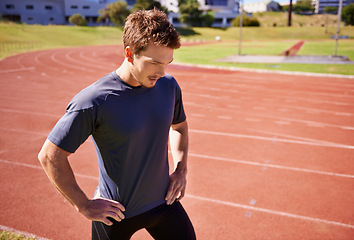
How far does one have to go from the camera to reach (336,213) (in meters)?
4.09

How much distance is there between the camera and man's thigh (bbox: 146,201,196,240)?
2049 millimetres

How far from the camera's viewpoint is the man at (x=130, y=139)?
1.60 metres

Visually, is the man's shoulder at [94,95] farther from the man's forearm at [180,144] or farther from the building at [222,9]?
the building at [222,9]

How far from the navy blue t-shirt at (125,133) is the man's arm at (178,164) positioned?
9 cm

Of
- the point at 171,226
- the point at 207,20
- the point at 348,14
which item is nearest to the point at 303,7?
the point at 348,14

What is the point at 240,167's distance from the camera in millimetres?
5508

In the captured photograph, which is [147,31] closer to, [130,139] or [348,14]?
[130,139]

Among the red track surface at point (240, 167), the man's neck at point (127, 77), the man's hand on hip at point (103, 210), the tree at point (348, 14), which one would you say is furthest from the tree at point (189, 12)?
the man's hand on hip at point (103, 210)

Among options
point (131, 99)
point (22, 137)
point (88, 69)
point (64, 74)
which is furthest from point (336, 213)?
point (88, 69)

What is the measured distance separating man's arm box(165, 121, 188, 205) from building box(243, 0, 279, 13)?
151392 millimetres

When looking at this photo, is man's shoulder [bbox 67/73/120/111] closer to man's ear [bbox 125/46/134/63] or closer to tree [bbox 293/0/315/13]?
man's ear [bbox 125/46/134/63]

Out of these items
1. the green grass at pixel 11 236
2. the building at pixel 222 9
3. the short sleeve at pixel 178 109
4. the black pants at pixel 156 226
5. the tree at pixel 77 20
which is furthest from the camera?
the building at pixel 222 9

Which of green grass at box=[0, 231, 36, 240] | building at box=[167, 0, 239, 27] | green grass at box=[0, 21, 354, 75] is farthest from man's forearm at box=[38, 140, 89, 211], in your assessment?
building at box=[167, 0, 239, 27]

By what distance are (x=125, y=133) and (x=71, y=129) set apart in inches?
11.7
